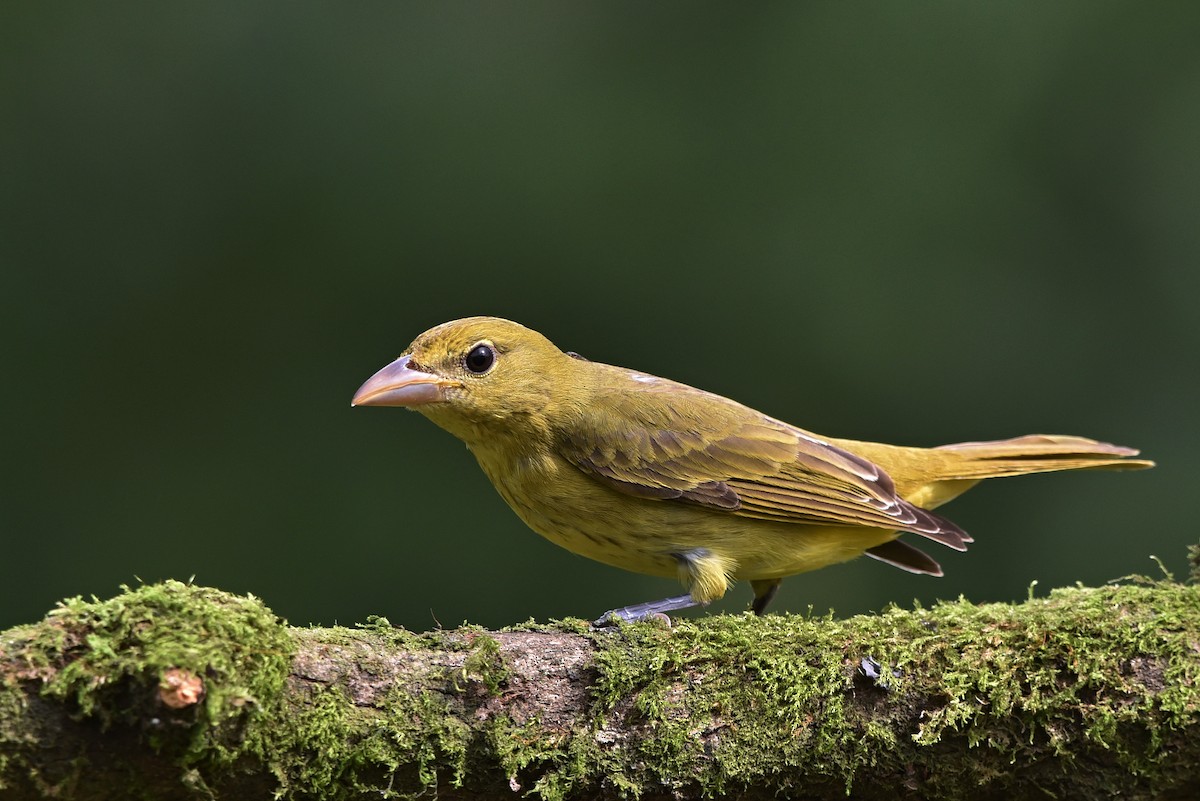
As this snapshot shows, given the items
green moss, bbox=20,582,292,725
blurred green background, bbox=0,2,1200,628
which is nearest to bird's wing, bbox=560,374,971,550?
green moss, bbox=20,582,292,725

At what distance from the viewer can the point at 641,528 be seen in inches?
161

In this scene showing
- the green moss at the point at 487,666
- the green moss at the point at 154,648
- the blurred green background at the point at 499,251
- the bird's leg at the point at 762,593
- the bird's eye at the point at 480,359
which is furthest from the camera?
the blurred green background at the point at 499,251

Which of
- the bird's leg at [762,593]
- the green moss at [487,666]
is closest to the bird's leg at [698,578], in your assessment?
the bird's leg at [762,593]

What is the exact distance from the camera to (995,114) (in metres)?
7.06

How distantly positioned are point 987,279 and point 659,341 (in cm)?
179

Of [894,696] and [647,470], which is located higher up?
[647,470]

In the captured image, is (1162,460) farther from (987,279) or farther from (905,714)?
(905,714)

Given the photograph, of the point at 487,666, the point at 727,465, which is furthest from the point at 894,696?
the point at 727,465

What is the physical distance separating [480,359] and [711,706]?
1.63m

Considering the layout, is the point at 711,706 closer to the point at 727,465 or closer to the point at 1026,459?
the point at 727,465

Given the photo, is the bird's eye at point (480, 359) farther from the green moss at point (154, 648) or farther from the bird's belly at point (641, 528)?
the green moss at point (154, 648)

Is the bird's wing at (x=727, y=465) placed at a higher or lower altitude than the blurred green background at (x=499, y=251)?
lower

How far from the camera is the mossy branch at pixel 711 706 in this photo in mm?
2748

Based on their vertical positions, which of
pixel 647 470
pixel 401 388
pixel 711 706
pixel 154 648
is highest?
pixel 401 388
